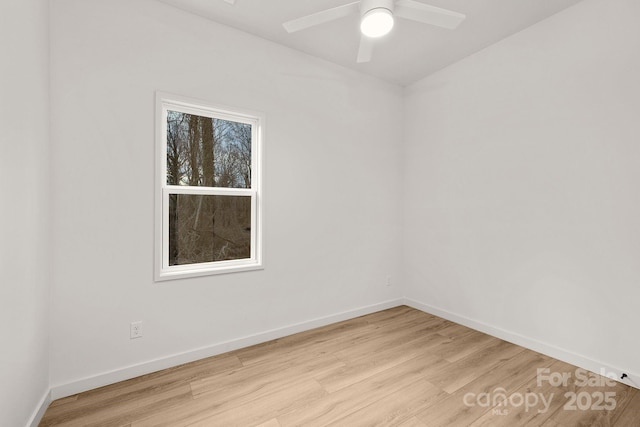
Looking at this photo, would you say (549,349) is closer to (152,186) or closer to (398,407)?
(398,407)

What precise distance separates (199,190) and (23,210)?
111 centimetres

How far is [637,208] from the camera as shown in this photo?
2.03 meters

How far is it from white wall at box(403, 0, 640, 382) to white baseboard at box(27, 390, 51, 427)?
11.5ft

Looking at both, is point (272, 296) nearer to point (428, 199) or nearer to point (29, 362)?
point (29, 362)

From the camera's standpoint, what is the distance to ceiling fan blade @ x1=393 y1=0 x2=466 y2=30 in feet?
5.96

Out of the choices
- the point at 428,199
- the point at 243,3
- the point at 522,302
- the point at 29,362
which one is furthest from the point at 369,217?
the point at 29,362

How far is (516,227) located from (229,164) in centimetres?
273

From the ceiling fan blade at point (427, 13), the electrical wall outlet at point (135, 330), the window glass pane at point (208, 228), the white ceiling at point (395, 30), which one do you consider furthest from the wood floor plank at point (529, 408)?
the white ceiling at point (395, 30)

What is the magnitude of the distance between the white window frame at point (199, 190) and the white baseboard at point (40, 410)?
898 mm

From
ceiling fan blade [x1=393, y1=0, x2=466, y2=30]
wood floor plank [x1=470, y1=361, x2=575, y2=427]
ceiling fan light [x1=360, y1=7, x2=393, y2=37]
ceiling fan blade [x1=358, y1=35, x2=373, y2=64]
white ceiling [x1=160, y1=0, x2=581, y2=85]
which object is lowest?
wood floor plank [x1=470, y1=361, x2=575, y2=427]

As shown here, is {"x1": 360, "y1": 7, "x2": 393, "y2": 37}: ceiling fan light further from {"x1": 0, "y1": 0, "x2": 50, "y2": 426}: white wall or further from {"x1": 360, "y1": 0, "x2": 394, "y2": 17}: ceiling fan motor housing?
{"x1": 0, "y1": 0, "x2": 50, "y2": 426}: white wall

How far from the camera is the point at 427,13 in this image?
1.88 meters

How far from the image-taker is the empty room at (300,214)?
1785 millimetres

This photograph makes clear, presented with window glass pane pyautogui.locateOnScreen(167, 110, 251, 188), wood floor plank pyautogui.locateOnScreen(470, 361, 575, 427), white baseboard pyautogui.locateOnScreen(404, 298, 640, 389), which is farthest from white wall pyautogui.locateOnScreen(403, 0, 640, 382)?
window glass pane pyautogui.locateOnScreen(167, 110, 251, 188)
